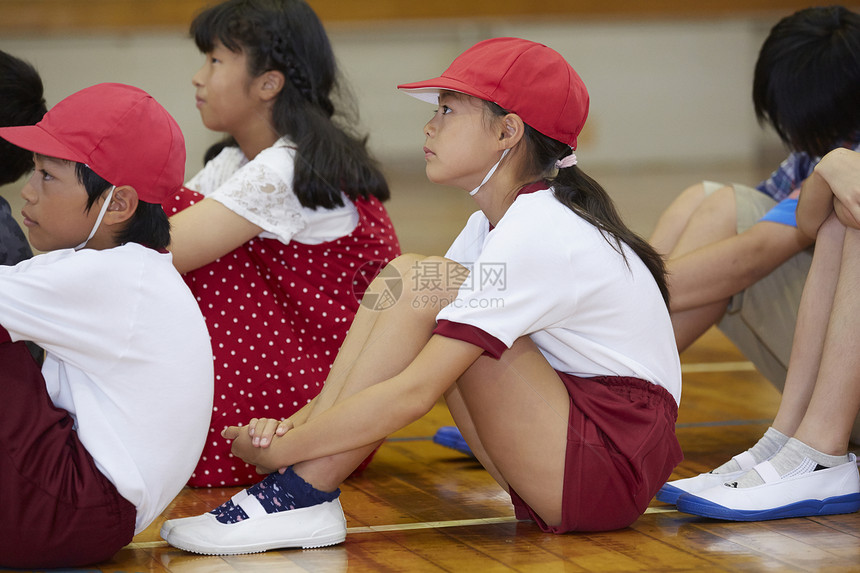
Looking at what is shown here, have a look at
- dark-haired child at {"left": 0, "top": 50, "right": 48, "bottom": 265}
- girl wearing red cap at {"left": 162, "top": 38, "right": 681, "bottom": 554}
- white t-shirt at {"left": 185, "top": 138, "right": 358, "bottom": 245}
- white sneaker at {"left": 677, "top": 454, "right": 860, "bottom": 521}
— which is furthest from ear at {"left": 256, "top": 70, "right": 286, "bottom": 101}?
white sneaker at {"left": 677, "top": 454, "right": 860, "bottom": 521}

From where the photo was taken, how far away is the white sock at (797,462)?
1408 millimetres

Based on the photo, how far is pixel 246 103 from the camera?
183cm

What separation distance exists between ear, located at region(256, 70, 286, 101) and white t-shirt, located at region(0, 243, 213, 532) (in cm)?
68

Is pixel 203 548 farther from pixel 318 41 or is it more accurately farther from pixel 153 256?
pixel 318 41

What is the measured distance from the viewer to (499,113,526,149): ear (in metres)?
1.32

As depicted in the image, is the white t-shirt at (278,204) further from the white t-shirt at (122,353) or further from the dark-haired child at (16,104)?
the white t-shirt at (122,353)

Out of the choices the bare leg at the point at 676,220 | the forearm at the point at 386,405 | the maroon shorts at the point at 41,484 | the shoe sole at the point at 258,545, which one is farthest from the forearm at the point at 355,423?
the bare leg at the point at 676,220

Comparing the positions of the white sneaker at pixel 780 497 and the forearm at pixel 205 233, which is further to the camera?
the forearm at pixel 205 233

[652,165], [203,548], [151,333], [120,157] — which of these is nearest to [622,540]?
[203,548]

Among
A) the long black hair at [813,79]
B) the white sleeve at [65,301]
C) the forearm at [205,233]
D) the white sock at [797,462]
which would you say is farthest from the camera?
the long black hair at [813,79]

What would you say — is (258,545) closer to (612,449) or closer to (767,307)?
(612,449)

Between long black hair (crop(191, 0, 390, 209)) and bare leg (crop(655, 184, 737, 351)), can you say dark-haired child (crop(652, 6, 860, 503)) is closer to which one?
bare leg (crop(655, 184, 737, 351))

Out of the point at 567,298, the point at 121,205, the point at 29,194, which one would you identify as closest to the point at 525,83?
the point at 567,298

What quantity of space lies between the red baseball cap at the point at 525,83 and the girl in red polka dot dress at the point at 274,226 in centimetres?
45
